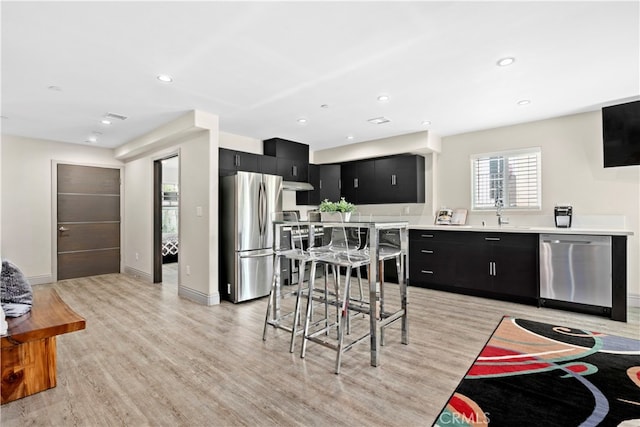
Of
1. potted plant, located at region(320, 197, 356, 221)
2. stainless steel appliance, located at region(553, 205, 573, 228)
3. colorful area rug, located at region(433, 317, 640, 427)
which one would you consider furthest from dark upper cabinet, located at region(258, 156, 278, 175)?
stainless steel appliance, located at region(553, 205, 573, 228)

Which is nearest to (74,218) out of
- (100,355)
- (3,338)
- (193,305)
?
(193,305)

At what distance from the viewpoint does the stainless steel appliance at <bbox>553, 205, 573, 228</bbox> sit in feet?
13.1

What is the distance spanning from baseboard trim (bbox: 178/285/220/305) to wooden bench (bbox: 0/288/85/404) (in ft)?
6.04

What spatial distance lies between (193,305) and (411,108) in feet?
12.5

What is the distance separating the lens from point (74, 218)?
18.7 feet

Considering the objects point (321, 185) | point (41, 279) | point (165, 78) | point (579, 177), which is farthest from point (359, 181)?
point (41, 279)

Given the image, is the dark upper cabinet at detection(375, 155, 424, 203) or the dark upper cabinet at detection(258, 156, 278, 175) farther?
the dark upper cabinet at detection(375, 155, 424, 203)

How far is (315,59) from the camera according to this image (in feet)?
8.54

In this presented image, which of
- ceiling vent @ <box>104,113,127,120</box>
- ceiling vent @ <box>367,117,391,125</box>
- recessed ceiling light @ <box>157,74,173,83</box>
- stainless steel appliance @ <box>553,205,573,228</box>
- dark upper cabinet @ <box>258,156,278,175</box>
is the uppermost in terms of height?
ceiling vent @ <box>367,117,391,125</box>

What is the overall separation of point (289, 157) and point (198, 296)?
2.80 metres

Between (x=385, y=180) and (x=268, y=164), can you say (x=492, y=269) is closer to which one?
(x=385, y=180)

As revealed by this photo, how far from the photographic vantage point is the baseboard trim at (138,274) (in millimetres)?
5430

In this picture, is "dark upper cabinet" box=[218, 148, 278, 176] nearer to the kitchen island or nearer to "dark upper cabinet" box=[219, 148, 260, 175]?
"dark upper cabinet" box=[219, 148, 260, 175]

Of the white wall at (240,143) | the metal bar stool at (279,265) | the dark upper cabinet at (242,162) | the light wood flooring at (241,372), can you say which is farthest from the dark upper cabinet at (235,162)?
the light wood flooring at (241,372)
